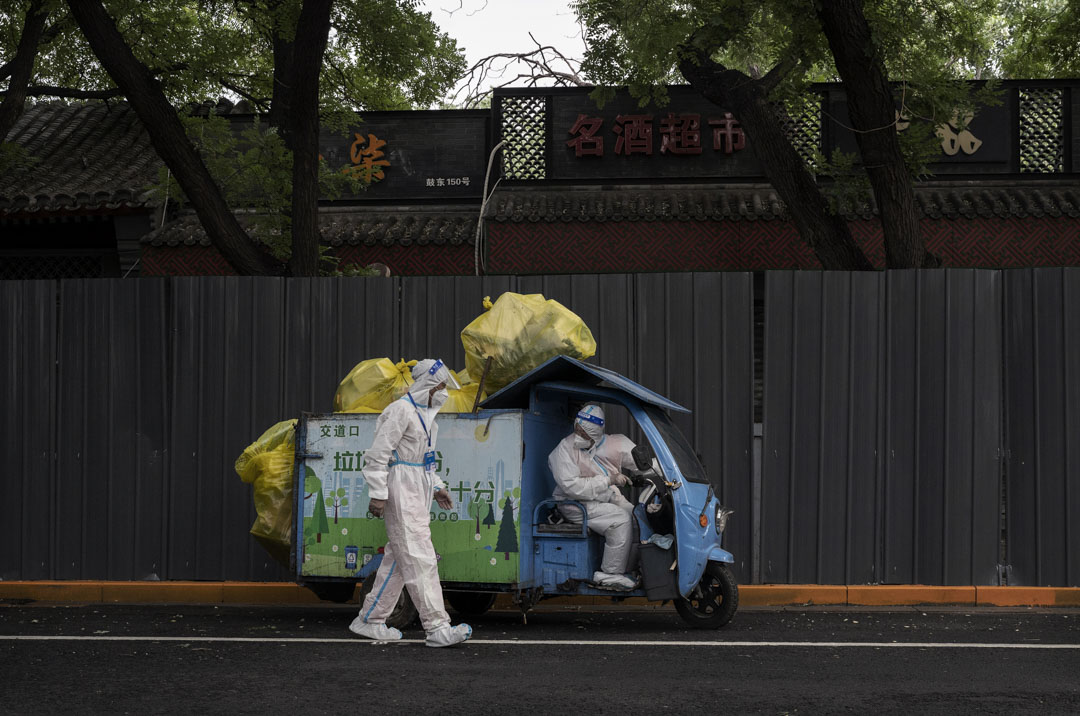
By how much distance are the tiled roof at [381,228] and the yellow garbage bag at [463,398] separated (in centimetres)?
790

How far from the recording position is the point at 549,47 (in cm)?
2308

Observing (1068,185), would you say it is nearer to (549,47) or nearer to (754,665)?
(549,47)

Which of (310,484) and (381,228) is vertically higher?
(381,228)

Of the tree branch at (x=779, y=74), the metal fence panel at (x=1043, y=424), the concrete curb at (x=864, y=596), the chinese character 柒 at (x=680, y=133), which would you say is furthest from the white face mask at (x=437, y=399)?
the chinese character 柒 at (x=680, y=133)

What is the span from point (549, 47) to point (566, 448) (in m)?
Answer: 15.8

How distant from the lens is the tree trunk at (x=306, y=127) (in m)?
12.1

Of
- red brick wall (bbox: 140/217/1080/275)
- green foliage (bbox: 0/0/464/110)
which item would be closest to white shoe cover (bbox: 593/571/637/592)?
green foliage (bbox: 0/0/464/110)

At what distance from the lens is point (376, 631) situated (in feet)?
26.8

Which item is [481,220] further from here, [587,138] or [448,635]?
[448,635]

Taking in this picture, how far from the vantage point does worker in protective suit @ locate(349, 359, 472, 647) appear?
791 cm

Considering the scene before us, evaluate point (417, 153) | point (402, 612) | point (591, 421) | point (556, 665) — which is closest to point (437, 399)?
point (591, 421)

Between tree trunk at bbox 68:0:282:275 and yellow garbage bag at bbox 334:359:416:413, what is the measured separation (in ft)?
10.2

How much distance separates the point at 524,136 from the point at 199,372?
818cm

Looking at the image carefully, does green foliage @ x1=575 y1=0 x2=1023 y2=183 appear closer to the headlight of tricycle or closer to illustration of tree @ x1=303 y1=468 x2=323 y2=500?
the headlight of tricycle
